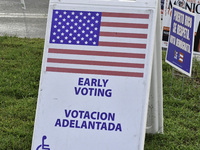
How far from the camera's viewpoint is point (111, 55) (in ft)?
16.5

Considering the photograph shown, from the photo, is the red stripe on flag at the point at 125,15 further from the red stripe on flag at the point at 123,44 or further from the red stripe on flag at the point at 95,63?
the red stripe on flag at the point at 95,63

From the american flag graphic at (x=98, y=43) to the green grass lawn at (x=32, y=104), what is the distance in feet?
4.13

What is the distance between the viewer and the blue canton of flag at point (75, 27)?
5102 mm

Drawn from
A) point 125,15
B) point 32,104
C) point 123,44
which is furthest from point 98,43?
point 32,104

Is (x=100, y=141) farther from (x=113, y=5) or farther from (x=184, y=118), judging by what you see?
(x=184, y=118)

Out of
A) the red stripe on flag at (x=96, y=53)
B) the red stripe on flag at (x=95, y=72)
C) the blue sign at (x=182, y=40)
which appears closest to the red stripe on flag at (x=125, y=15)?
the red stripe on flag at (x=96, y=53)

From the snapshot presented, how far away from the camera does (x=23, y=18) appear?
13.5 metres

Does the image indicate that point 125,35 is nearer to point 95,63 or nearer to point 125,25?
point 125,25

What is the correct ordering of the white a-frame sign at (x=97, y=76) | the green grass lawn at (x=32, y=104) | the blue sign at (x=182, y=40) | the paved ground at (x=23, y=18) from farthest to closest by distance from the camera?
the paved ground at (x=23, y=18) < the blue sign at (x=182, y=40) < the green grass lawn at (x=32, y=104) < the white a-frame sign at (x=97, y=76)

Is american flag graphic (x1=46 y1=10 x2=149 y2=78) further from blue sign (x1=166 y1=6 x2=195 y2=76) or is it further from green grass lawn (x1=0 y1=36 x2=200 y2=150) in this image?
blue sign (x1=166 y1=6 x2=195 y2=76)

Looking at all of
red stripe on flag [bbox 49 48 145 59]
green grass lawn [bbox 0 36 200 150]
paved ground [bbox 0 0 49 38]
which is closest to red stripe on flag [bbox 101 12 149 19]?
red stripe on flag [bbox 49 48 145 59]

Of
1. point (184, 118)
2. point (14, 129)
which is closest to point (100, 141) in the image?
point (14, 129)

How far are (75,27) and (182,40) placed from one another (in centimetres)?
237

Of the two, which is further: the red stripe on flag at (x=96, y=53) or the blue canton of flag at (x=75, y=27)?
the blue canton of flag at (x=75, y=27)
